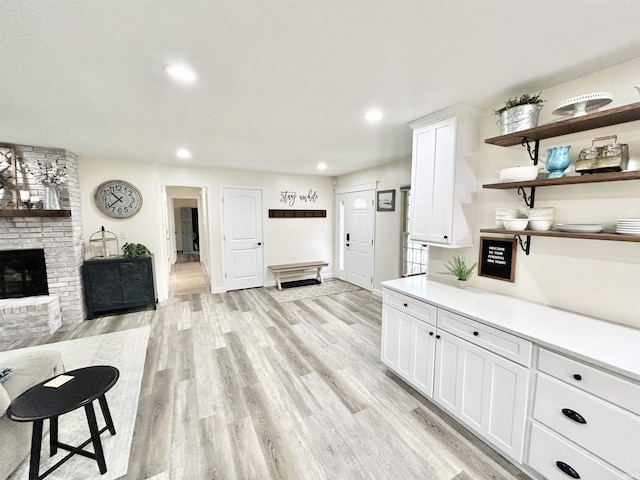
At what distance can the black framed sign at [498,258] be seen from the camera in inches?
80.4

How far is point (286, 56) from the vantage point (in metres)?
1.46

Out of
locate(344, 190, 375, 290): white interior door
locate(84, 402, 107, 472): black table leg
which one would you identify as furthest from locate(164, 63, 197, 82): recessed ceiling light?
locate(344, 190, 375, 290): white interior door

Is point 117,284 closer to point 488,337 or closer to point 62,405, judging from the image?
point 62,405

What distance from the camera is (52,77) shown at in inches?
64.6

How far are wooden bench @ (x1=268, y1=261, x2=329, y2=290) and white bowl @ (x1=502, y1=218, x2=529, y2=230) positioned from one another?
3.99 metres

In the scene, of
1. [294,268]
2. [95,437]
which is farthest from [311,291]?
[95,437]

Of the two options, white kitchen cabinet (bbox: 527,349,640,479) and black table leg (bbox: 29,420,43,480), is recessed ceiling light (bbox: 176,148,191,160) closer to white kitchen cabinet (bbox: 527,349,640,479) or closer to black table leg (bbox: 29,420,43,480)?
black table leg (bbox: 29,420,43,480)

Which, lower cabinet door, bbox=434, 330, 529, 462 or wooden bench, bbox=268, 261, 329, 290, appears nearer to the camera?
lower cabinet door, bbox=434, 330, 529, 462

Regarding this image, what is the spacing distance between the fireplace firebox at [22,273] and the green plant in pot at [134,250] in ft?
2.91

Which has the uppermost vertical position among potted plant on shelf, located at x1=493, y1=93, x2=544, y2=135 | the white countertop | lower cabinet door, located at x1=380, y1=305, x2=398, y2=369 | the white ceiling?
the white ceiling

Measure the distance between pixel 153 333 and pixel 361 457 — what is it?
2967 millimetres

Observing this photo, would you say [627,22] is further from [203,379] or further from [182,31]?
[203,379]

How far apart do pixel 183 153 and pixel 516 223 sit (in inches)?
156

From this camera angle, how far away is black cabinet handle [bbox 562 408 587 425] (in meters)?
1.26
